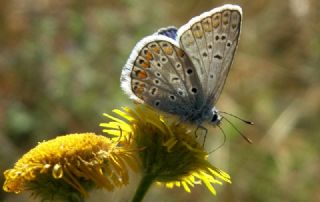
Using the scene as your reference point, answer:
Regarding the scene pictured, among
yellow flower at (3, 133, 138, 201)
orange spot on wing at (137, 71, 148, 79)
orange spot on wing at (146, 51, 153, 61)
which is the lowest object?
yellow flower at (3, 133, 138, 201)

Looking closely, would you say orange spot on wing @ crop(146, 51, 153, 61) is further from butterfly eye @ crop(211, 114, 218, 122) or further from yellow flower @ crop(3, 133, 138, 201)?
yellow flower @ crop(3, 133, 138, 201)

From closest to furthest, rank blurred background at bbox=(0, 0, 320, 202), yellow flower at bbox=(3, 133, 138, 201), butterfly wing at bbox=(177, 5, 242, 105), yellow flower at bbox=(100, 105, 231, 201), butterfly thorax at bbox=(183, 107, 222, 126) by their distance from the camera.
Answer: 1. yellow flower at bbox=(3, 133, 138, 201)
2. yellow flower at bbox=(100, 105, 231, 201)
3. butterfly wing at bbox=(177, 5, 242, 105)
4. butterfly thorax at bbox=(183, 107, 222, 126)
5. blurred background at bbox=(0, 0, 320, 202)

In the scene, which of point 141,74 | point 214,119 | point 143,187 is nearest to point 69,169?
point 143,187

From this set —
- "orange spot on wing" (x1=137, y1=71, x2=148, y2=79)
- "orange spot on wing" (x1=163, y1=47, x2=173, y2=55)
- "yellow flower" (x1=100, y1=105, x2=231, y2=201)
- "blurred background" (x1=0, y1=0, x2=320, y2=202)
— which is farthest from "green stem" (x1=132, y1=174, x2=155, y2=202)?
"blurred background" (x1=0, y1=0, x2=320, y2=202)

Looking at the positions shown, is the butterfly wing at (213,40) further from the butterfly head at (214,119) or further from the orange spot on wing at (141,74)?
the orange spot on wing at (141,74)

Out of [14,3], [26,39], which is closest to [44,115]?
[26,39]

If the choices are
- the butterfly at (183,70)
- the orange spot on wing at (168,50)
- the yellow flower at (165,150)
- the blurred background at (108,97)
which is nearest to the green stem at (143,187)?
the yellow flower at (165,150)
